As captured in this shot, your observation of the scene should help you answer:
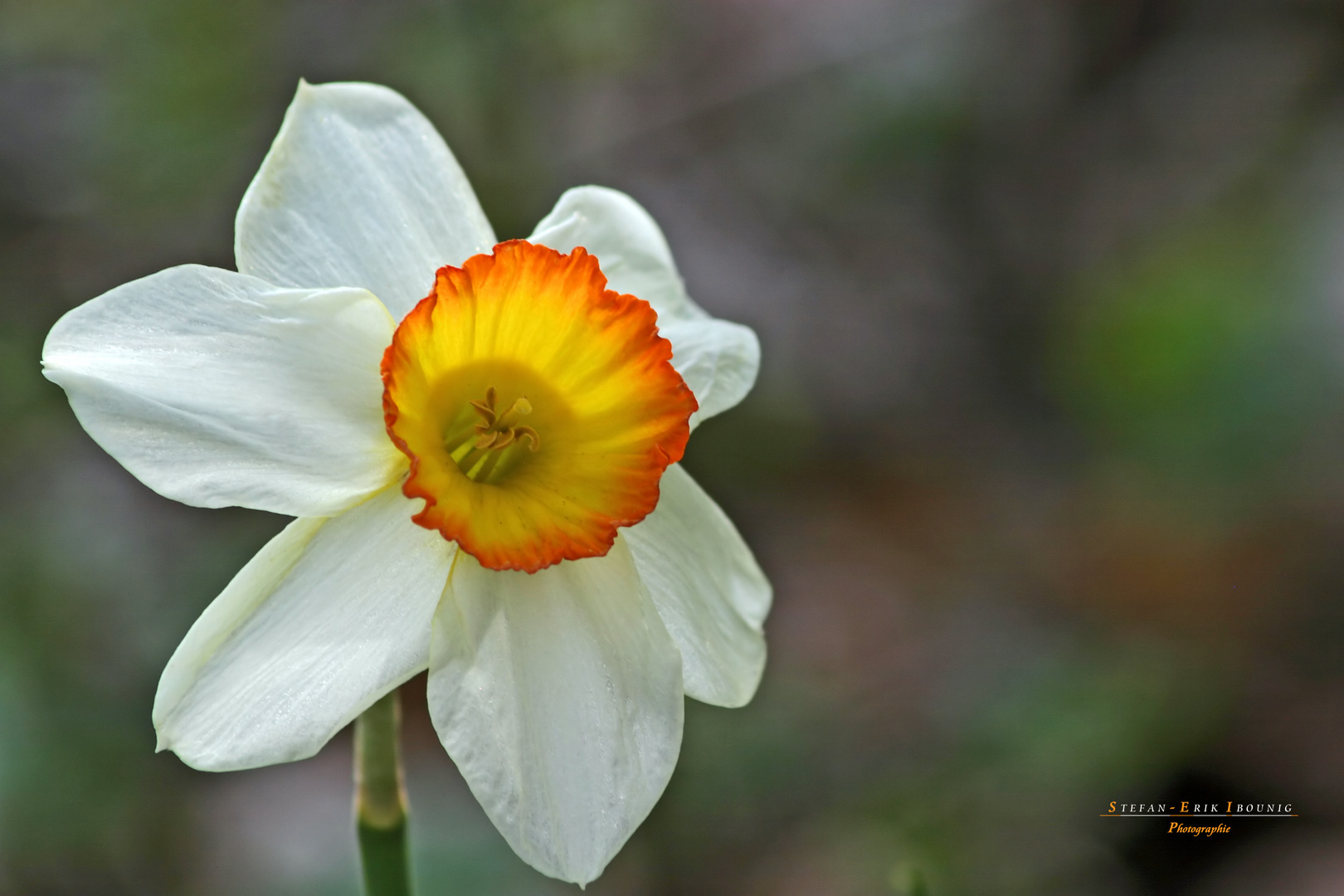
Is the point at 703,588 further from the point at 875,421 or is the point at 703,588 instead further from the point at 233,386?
the point at 875,421

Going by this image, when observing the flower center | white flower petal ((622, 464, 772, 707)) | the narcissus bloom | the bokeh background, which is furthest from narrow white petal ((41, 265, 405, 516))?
the bokeh background

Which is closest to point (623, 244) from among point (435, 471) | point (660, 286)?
point (660, 286)

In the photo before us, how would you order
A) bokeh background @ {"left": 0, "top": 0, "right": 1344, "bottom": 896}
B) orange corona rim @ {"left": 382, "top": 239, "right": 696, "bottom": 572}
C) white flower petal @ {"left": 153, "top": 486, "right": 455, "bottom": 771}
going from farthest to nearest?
bokeh background @ {"left": 0, "top": 0, "right": 1344, "bottom": 896} < orange corona rim @ {"left": 382, "top": 239, "right": 696, "bottom": 572} < white flower petal @ {"left": 153, "top": 486, "right": 455, "bottom": 771}

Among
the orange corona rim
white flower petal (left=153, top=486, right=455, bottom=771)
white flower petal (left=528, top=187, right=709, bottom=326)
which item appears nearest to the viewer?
white flower petal (left=153, top=486, right=455, bottom=771)

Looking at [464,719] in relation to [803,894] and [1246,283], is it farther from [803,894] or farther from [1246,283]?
[1246,283]

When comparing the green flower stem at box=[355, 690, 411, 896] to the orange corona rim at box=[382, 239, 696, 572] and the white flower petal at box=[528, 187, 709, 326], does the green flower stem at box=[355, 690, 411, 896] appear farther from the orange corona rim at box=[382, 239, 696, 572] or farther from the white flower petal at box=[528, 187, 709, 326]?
the white flower petal at box=[528, 187, 709, 326]

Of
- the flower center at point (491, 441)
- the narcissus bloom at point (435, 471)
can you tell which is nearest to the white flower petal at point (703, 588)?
the narcissus bloom at point (435, 471)

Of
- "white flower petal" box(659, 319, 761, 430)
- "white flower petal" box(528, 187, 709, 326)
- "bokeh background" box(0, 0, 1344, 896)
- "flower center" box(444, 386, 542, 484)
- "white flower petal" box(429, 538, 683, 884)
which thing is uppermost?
"white flower petal" box(528, 187, 709, 326)
